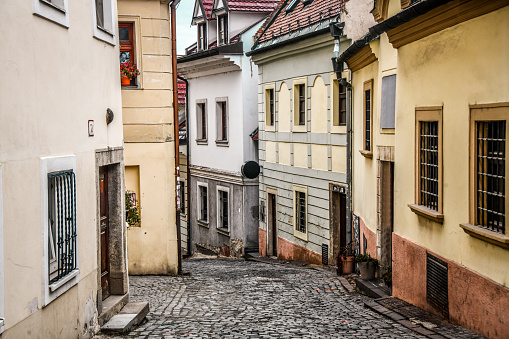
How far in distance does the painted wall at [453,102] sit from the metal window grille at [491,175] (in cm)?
25

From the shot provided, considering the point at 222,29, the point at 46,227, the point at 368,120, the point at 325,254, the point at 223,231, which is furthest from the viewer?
the point at 222,29

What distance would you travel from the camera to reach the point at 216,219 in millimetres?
27641

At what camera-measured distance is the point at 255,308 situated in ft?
39.2

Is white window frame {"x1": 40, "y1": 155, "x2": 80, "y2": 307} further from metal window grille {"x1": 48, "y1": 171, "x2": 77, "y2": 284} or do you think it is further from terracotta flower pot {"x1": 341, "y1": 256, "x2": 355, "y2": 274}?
terracotta flower pot {"x1": 341, "y1": 256, "x2": 355, "y2": 274}

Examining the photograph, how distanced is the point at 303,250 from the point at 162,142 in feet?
22.6

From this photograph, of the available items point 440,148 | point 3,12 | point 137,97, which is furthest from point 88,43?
point 137,97

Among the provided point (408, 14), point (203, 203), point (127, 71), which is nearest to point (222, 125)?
point (203, 203)

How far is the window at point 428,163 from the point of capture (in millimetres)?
9738

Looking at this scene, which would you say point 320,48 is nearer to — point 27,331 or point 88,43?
point 88,43

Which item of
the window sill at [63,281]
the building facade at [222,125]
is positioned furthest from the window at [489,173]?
the building facade at [222,125]

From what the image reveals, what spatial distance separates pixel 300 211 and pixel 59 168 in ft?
48.8

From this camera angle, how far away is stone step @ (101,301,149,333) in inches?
367

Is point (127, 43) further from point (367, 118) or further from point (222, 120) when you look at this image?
point (222, 120)

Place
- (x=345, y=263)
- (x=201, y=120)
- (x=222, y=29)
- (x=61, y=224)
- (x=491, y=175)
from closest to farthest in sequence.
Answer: (x=61, y=224), (x=491, y=175), (x=345, y=263), (x=222, y=29), (x=201, y=120)
